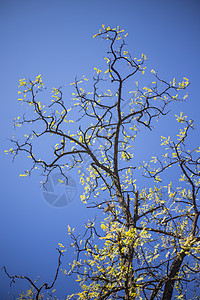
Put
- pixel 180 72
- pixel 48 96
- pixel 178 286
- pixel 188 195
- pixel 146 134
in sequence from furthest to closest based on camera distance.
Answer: pixel 48 96 < pixel 146 134 < pixel 180 72 < pixel 188 195 < pixel 178 286

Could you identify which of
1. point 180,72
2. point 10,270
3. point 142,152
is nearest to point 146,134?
point 142,152

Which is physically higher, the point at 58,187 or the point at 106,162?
the point at 58,187

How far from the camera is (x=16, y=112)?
26047 millimetres

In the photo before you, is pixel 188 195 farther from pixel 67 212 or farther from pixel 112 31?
pixel 67 212

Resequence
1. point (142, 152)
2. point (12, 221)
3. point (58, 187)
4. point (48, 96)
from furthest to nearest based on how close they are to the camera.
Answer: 1. point (12, 221)
2. point (58, 187)
3. point (48, 96)
4. point (142, 152)

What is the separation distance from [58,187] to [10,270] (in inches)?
485

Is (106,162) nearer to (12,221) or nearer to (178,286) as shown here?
(178,286)

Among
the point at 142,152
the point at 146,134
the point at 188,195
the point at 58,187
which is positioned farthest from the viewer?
the point at 58,187

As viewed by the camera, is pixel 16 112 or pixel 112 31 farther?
pixel 16 112

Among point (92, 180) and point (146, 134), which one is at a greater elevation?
point (146, 134)

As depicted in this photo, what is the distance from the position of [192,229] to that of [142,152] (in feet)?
65.9

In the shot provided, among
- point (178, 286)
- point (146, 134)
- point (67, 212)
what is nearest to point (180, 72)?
point (146, 134)

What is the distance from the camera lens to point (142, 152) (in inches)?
933

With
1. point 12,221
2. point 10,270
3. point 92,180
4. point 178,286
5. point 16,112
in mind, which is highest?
point 16,112
